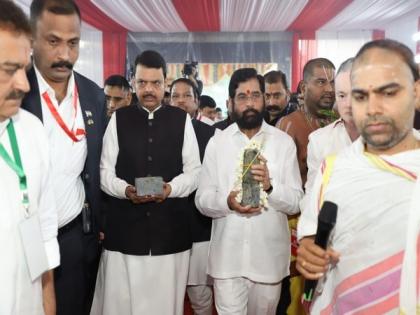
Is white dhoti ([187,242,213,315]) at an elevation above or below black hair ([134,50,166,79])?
below

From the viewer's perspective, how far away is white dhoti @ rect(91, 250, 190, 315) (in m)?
3.00

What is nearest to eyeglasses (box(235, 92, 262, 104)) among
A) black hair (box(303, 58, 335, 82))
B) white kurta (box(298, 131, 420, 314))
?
black hair (box(303, 58, 335, 82))

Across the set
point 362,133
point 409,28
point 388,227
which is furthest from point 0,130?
point 409,28

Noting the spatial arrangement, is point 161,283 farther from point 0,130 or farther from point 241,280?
point 0,130

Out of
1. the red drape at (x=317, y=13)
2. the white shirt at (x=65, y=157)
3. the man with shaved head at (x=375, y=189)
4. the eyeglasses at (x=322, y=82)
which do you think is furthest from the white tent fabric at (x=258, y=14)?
the man with shaved head at (x=375, y=189)

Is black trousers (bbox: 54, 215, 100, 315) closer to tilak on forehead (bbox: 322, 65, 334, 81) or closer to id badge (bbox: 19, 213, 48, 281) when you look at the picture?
id badge (bbox: 19, 213, 48, 281)

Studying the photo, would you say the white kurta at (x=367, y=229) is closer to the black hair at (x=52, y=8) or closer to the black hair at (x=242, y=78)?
the black hair at (x=242, y=78)

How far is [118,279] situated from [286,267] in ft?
3.86

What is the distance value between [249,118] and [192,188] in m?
0.62

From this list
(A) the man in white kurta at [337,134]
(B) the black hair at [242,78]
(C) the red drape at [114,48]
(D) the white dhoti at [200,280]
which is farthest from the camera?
(C) the red drape at [114,48]

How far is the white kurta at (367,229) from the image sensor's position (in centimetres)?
154

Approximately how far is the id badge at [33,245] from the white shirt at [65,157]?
0.78 meters

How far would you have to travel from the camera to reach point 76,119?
244 centimetres

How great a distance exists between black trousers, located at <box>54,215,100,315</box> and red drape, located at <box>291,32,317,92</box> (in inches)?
370
